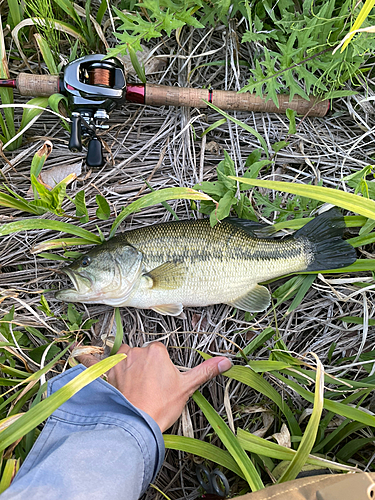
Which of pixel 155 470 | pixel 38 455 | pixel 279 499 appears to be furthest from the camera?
pixel 155 470

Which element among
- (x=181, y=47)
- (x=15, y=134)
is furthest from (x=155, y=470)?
(x=181, y=47)

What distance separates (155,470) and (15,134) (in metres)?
2.83

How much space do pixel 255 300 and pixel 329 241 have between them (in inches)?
29.3

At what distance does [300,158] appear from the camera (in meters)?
3.15

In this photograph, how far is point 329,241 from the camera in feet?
9.03

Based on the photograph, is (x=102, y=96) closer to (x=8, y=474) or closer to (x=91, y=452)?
Answer: (x=91, y=452)

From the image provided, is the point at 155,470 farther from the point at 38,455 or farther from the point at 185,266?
the point at 185,266

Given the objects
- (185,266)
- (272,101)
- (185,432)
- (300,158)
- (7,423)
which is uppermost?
(272,101)

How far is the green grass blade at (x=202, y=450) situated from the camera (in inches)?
94.1

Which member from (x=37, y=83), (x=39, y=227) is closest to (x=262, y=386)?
(x=39, y=227)

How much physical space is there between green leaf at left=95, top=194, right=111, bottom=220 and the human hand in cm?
106

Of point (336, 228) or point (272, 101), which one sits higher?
point (272, 101)

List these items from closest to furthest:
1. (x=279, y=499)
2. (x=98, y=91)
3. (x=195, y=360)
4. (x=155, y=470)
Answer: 1. (x=279, y=499)
2. (x=155, y=470)
3. (x=98, y=91)
4. (x=195, y=360)

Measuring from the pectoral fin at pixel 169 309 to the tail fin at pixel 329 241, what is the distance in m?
1.16
